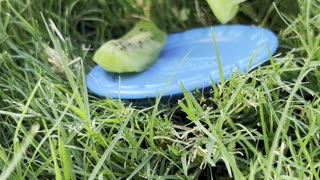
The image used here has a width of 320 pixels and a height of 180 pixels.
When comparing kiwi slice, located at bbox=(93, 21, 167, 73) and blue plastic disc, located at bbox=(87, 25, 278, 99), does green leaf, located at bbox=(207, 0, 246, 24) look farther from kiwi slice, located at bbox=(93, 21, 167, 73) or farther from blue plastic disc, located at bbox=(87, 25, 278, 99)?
kiwi slice, located at bbox=(93, 21, 167, 73)

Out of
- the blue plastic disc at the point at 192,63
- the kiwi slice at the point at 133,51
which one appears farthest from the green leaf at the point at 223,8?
the kiwi slice at the point at 133,51

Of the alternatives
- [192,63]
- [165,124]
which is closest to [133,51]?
[192,63]

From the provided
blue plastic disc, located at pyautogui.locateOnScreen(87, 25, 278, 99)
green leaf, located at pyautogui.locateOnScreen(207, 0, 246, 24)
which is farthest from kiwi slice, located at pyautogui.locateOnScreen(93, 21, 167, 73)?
green leaf, located at pyautogui.locateOnScreen(207, 0, 246, 24)

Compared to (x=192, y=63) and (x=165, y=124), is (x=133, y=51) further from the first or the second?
(x=165, y=124)

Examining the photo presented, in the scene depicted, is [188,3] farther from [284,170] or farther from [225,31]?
[284,170]

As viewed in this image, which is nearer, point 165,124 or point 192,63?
point 165,124

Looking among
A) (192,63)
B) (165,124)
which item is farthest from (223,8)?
(165,124)
